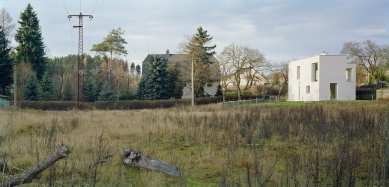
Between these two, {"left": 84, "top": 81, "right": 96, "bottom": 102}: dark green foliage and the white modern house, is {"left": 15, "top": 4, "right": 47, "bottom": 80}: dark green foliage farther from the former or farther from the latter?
the white modern house

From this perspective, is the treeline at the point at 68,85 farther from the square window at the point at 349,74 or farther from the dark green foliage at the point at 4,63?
the square window at the point at 349,74

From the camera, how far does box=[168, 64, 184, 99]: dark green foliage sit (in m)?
51.3

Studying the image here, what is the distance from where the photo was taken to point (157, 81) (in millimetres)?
48938

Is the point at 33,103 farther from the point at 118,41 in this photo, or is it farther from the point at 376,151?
the point at 376,151

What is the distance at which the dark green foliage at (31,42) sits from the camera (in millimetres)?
47125

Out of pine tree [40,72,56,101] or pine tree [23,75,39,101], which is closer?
pine tree [23,75,39,101]

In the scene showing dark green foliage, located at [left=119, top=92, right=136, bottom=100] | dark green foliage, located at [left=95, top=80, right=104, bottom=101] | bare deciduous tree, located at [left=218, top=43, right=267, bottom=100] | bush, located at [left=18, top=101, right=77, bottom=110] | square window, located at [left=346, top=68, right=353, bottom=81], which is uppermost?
bare deciduous tree, located at [left=218, top=43, right=267, bottom=100]

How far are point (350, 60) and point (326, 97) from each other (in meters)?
19.2

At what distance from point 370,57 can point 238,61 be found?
21505mm

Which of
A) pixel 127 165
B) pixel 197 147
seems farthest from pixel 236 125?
pixel 127 165

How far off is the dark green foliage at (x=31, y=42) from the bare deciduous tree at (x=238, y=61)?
24.8 m

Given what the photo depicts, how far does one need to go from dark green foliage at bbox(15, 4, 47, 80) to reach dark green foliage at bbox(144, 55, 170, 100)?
14.5 metres

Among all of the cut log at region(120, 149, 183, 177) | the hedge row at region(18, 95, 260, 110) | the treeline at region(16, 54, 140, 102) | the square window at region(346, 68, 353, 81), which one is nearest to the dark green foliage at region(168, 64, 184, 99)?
the treeline at region(16, 54, 140, 102)

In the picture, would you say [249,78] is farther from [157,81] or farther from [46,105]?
[46,105]
